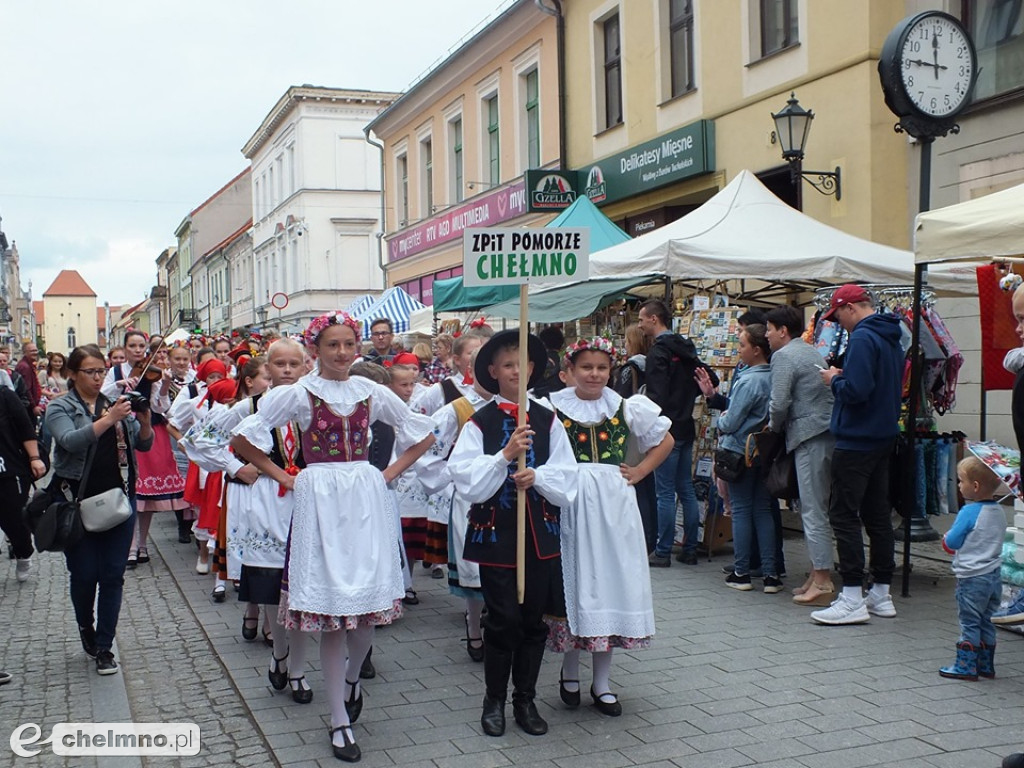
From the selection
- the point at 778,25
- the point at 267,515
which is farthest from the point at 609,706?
the point at 778,25

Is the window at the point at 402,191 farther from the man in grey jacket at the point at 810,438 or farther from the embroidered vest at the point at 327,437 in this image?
the embroidered vest at the point at 327,437

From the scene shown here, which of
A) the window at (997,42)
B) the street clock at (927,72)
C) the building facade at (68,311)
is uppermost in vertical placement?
the building facade at (68,311)

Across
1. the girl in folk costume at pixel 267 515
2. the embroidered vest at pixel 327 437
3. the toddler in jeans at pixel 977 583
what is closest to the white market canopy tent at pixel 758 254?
the toddler in jeans at pixel 977 583

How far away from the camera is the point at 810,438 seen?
6.85 metres

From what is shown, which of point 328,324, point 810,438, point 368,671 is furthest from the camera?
point 810,438

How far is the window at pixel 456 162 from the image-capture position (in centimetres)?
2498

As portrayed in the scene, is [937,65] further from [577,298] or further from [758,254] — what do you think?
[577,298]

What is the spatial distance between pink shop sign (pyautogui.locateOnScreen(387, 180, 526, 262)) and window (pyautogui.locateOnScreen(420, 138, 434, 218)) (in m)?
0.65

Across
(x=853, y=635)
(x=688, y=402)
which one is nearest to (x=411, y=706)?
(x=853, y=635)

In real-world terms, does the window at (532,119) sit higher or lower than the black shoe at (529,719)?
higher

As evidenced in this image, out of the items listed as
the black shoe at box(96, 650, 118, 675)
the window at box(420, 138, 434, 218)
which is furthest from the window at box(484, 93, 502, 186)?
the black shoe at box(96, 650, 118, 675)

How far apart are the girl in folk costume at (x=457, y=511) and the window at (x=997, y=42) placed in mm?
7451

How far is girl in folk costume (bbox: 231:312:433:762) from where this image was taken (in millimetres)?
4391

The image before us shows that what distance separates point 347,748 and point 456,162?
72.0ft
